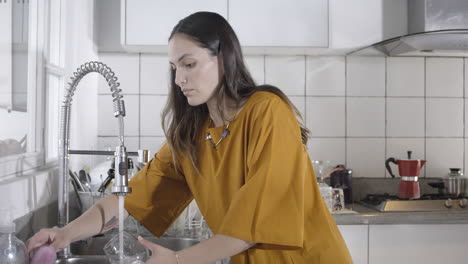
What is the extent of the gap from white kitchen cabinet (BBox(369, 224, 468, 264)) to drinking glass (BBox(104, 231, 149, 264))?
124cm

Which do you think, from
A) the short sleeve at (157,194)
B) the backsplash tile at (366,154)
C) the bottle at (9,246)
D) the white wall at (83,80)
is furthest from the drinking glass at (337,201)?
the bottle at (9,246)

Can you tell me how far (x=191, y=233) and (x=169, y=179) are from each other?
385 millimetres

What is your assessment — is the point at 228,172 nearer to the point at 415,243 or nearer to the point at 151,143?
the point at 415,243

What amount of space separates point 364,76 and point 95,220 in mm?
1784

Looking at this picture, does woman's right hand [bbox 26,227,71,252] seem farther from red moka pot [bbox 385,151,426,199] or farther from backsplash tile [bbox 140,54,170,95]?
red moka pot [bbox 385,151,426,199]

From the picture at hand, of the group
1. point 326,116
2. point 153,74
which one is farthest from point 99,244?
point 326,116

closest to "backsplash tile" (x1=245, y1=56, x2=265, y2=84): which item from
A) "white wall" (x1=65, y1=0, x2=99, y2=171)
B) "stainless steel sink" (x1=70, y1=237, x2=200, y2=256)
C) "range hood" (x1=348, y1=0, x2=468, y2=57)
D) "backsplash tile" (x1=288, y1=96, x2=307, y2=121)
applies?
"backsplash tile" (x1=288, y1=96, x2=307, y2=121)

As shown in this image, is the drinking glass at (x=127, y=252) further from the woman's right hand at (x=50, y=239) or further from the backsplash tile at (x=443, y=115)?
the backsplash tile at (x=443, y=115)

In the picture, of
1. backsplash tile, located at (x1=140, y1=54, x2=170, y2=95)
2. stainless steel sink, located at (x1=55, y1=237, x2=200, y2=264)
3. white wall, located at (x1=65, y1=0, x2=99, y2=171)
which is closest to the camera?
stainless steel sink, located at (x1=55, y1=237, x2=200, y2=264)

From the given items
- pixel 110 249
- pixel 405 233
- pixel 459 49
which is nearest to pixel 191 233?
pixel 110 249

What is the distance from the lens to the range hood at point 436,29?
2400mm

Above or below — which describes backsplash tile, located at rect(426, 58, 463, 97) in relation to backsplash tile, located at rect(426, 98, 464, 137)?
above

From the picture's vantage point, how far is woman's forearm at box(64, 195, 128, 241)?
137cm

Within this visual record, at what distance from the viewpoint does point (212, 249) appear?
1200 mm
